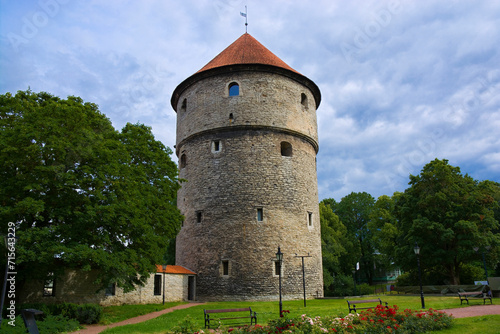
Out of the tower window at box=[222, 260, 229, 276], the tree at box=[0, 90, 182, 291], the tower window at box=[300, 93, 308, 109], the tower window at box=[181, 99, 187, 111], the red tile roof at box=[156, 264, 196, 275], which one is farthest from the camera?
the tower window at box=[181, 99, 187, 111]

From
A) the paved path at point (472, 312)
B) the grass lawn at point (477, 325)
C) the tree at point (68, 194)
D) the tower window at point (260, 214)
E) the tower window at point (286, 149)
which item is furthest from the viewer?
the tower window at point (286, 149)

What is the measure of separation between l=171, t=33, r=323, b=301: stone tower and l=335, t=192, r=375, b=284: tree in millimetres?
21909

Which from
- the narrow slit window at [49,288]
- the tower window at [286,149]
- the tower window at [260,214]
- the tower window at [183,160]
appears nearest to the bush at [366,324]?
the narrow slit window at [49,288]

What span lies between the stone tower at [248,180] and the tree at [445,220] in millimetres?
6838

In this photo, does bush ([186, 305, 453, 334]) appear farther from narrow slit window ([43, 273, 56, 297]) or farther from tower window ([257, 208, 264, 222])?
tower window ([257, 208, 264, 222])

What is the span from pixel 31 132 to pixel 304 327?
961 cm

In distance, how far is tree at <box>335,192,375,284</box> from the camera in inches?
1656

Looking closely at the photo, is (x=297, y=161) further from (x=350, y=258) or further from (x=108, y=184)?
(x=350, y=258)

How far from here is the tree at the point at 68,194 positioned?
37.7 ft

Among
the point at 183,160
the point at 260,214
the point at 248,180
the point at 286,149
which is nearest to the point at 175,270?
the point at 260,214

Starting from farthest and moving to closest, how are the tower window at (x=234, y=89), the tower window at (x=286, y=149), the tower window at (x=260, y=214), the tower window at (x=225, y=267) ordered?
the tower window at (x=286, y=149) < the tower window at (x=234, y=89) < the tower window at (x=260, y=214) < the tower window at (x=225, y=267)

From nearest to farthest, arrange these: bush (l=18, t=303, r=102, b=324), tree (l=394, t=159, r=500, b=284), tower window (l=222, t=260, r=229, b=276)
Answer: bush (l=18, t=303, r=102, b=324) < tower window (l=222, t=260, r=229, b=276) < tree (l=394, t=159, r=500, b=284)

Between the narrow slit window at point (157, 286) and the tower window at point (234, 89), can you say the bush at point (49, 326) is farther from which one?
the tower window at point (234, 89)

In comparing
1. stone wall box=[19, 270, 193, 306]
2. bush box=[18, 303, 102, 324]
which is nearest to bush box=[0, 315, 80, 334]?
bush box=[18, 303, 102, 324]
